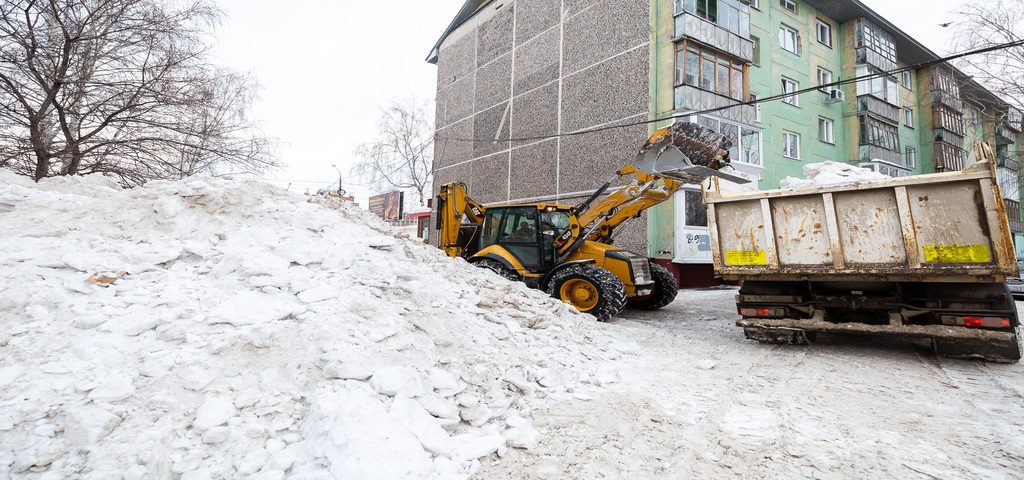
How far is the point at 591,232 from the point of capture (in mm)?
8578

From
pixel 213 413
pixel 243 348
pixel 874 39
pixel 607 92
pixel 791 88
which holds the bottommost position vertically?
pixel 213 413

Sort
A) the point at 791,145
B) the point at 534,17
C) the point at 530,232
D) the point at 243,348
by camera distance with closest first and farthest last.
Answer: the point at 243,348 < the point at 530,232 < the point at 791,145 < the point at 534,17

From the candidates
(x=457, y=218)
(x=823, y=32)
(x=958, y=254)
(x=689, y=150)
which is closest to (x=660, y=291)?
(x=689, y=150)

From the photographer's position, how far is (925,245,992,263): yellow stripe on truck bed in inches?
182

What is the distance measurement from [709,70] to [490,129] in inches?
391

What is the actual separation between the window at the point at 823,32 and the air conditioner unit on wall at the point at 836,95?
220 cm

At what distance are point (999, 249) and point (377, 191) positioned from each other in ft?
105

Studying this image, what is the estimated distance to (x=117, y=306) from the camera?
346 centimetres

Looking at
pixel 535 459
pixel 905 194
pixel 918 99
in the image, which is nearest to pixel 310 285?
pixel 535 459

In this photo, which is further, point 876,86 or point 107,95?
point 876,86

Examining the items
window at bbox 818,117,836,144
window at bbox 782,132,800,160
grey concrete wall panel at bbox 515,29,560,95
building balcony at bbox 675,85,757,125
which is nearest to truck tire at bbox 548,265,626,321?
building balcony at bbox 675,85,757,125

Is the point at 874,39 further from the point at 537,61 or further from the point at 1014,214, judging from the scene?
the point at 1014,214

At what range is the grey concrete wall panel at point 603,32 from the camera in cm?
1650

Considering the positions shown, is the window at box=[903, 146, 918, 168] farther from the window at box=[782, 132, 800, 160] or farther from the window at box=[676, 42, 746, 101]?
the window at box=[676, 42, 746, 101]
